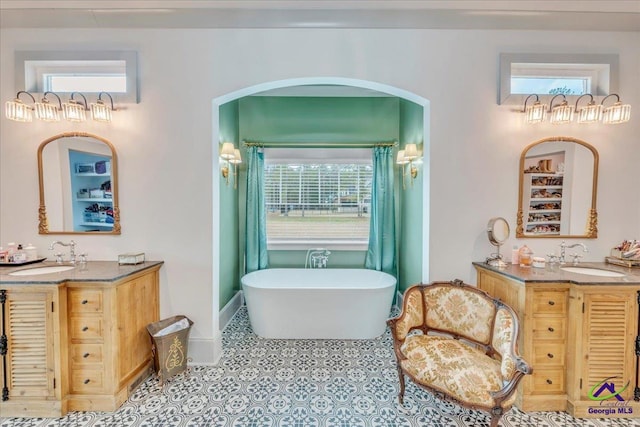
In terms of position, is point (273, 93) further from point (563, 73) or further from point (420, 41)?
point (563, 73)

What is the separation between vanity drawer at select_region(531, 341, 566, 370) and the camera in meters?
1.86

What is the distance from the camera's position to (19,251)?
224 centimetres

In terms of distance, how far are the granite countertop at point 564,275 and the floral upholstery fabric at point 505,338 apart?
0.31m

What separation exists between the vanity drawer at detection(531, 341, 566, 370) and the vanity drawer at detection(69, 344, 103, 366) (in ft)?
9.76

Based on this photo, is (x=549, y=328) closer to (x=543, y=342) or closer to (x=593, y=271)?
(x=543, y=342)

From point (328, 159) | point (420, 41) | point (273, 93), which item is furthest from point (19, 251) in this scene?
point (420, 41)

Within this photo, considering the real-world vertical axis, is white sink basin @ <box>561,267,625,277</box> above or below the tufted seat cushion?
above

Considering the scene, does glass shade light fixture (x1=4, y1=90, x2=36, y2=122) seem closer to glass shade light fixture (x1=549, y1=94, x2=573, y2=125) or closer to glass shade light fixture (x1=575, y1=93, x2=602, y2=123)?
glass shade light fixture (x1=549, y1=94, x2=573, y2=125)

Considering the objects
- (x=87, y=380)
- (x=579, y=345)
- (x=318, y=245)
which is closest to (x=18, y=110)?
(x=87, y=380)

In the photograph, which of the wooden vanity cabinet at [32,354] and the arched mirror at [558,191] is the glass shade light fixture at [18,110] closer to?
the wooden vanity cabinet at [32,354]

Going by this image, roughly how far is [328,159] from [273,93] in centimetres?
110

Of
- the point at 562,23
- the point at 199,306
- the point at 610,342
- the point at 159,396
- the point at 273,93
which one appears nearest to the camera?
the point at 610,342

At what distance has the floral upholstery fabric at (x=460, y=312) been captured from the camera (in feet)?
6.18

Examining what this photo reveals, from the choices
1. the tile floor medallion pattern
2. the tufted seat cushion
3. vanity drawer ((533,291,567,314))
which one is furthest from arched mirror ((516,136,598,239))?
the tile floor medallion pattern
